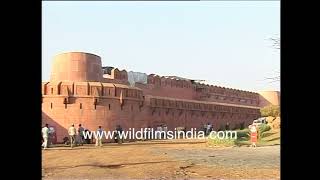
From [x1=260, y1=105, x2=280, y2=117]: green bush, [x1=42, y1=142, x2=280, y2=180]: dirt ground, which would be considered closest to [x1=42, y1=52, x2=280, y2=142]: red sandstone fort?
[x1=260, y1=105, x2=280, y2=117]: green bush

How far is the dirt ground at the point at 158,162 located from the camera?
10828 millimetres

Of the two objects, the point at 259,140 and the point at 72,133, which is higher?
the point at 72,133

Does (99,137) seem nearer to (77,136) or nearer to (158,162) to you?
(77,136)

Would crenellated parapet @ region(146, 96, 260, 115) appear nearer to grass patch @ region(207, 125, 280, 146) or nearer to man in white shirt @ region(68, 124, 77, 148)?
grass patch @ region(207, 125, 280, 146)

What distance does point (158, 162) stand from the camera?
12.5 m

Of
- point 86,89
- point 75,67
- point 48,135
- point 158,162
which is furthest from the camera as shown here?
point 75,67

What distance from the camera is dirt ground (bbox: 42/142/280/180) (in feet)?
35.5

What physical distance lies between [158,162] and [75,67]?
6.52 meters

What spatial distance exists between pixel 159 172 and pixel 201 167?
4.00 ft

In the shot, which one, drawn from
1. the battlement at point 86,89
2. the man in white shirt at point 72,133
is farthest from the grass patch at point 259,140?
the man in white shirt at point 72,133

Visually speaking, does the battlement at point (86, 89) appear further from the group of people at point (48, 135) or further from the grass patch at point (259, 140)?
the grass patch at point (259, 140)

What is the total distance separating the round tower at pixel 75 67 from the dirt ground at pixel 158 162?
3.16 m

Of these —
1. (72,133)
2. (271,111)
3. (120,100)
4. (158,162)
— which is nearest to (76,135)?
(72,133)
